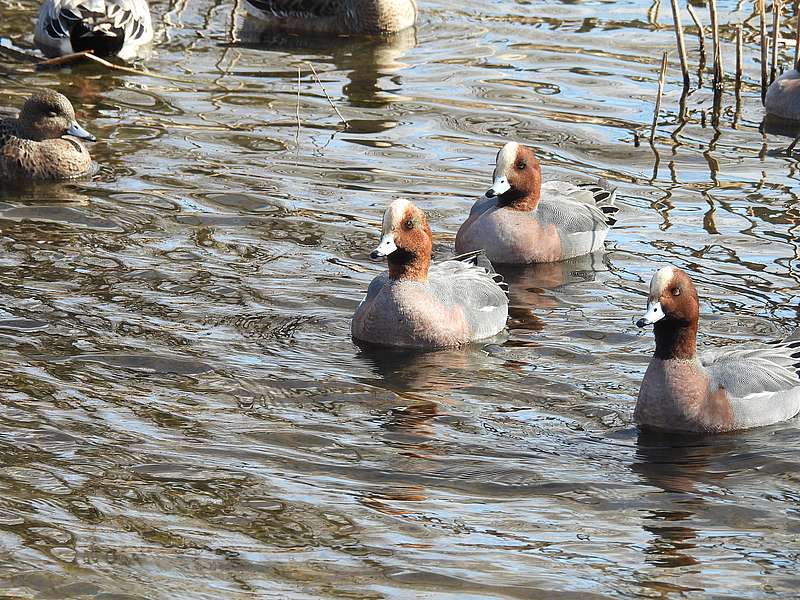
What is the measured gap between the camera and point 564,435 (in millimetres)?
6793

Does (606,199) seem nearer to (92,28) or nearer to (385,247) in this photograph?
(385,247)

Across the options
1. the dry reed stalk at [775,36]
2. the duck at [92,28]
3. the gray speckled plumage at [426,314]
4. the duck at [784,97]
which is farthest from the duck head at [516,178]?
the duck at [92,28]

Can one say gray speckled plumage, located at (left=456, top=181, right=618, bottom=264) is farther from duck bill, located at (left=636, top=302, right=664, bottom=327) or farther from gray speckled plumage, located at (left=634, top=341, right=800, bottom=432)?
duck bill, located at (left=636, top=302, right=664, bottom=327)

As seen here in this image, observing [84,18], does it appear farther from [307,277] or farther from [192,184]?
[307,277]

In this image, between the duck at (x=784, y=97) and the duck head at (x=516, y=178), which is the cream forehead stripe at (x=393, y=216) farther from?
the duck at (x=784, y=97)

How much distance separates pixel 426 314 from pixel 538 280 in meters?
1.58

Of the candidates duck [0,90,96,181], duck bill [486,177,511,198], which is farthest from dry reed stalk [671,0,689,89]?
duck [0,90,96,181]

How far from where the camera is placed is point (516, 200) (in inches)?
380

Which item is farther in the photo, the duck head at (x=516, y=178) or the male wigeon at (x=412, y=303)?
the duck head at (x=516, y=178)

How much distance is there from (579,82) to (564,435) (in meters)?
7.50

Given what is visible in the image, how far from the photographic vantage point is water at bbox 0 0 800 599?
18.1 ft

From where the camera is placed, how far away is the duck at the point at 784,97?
12.5 m

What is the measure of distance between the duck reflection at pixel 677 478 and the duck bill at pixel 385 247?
1.71 metres

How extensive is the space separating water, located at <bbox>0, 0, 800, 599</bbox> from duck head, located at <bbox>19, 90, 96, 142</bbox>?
0.44 m
